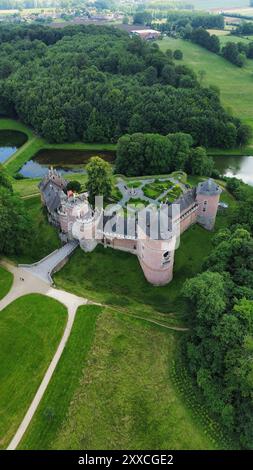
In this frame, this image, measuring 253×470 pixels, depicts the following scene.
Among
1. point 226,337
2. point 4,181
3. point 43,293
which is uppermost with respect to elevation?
point 226,337

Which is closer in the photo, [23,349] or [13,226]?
[23,349]

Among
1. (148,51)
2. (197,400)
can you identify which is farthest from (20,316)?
(148,51)

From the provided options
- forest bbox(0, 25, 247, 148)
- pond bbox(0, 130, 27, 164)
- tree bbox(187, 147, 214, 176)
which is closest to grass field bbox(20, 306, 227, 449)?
tree bbox(187, 147, 214, 176)

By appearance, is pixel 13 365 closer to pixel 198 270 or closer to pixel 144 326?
pixel 144 326

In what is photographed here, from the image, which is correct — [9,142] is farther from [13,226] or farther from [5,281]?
[5,281]

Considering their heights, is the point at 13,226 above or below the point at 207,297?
below

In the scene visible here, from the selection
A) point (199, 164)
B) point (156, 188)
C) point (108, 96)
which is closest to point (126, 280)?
point (156, 188)

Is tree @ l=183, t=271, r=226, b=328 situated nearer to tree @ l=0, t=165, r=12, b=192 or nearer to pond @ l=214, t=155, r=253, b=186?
tree @ l=0, t=165, r=12, b=192
